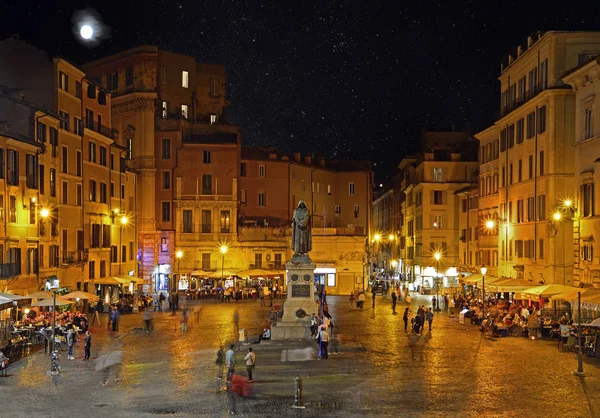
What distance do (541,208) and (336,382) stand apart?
30.2m

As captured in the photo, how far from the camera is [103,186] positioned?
63281 mm

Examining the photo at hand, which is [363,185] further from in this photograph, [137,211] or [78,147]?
[78,147]

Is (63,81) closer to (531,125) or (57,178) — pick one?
(57,178)

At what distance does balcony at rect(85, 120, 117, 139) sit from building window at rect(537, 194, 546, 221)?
32576mm

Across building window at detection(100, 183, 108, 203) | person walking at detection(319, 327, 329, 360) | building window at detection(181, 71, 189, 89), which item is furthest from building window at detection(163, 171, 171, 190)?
person walking at detection(319, 327, 329, 360)

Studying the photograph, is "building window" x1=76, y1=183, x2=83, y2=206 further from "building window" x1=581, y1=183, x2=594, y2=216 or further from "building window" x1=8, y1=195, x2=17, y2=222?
"building window" x1=581, y1=183, x2=594, y2=216

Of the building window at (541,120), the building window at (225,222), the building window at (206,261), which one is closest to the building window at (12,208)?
the building window at (541,120)

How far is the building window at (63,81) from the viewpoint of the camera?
53.5m

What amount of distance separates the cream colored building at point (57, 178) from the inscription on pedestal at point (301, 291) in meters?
15.8

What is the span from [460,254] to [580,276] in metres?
40.7

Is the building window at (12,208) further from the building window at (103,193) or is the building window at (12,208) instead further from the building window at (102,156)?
the building window at (102,156)

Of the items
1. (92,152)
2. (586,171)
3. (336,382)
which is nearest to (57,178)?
(92,152)

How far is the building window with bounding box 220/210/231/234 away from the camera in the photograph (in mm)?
80750

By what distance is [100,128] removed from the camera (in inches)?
2434
